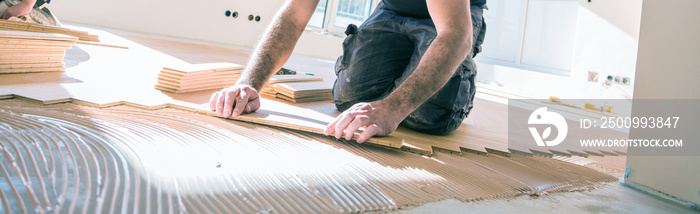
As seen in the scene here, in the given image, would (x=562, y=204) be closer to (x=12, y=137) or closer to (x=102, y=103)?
(x=12, y=137)

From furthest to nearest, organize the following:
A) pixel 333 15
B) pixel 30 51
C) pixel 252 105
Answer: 1. pixel 333 15
2. pixel 30 51
3. pixel 252 105

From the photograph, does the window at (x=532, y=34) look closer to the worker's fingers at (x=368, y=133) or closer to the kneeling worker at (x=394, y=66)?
the kneeling worker at (x=394, y=66)

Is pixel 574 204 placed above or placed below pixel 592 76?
below

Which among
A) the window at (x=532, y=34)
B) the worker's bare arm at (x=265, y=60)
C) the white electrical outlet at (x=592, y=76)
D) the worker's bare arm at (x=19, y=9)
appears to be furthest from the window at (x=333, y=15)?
the worker's bare arm at (x=265, y=60)

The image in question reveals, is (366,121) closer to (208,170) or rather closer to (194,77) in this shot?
(208,170)

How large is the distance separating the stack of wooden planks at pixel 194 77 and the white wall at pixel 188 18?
4.30 m

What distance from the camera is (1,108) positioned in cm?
161

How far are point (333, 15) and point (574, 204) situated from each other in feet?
23.5

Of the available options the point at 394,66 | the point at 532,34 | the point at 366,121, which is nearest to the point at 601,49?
the point at 532,34

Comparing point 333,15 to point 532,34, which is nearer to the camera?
point 532,34

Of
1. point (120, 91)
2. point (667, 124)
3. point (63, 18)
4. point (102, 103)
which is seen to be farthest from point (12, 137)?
point (63, 18)

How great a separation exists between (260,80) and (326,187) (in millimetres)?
824

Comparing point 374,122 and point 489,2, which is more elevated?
point 489,2

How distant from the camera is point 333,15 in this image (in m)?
8.33
